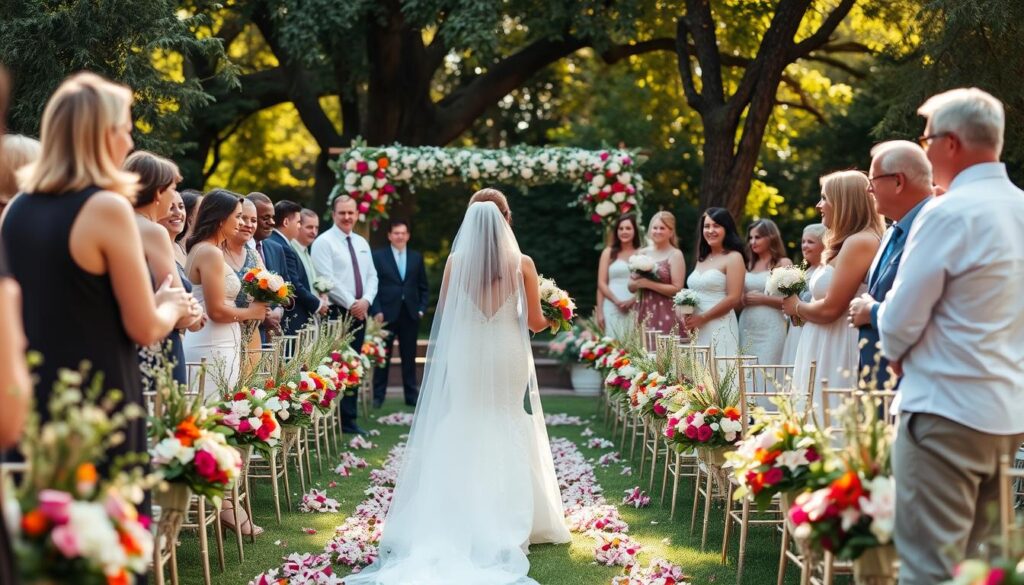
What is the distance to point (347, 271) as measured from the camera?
12438mm

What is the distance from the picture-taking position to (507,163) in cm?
1478

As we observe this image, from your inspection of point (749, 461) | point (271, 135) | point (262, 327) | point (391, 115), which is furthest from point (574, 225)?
point (749, 461)

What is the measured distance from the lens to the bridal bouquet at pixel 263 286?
7875 millimetres

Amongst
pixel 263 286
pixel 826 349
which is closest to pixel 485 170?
pixel 263 286

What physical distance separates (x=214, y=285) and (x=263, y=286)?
86 cm

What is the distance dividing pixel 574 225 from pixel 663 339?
46.6 feet

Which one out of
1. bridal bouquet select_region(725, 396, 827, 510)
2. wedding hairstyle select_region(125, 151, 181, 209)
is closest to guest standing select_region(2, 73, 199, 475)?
wedding hairstyle select_region(125, 151, 181, 209)

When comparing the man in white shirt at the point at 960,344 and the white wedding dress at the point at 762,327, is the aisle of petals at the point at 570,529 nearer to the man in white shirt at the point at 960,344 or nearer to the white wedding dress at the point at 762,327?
the white wedding dress at the point at 762,327

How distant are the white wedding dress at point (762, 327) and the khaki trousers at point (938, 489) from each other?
21.8 feet

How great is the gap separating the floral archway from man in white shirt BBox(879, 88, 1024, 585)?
36.0ft

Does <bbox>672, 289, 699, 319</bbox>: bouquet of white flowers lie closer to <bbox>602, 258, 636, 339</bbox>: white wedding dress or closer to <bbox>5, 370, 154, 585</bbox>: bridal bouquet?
<bbox>602, 258, 636, 339</bbox>: white wedding dress

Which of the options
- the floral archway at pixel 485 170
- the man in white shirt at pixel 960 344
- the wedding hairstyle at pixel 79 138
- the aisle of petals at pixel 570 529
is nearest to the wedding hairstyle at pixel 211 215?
the aisle of petals at pixel 570 529

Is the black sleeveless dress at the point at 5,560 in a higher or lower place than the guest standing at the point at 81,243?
lower

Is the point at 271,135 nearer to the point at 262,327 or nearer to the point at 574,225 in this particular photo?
the point at 574,225
